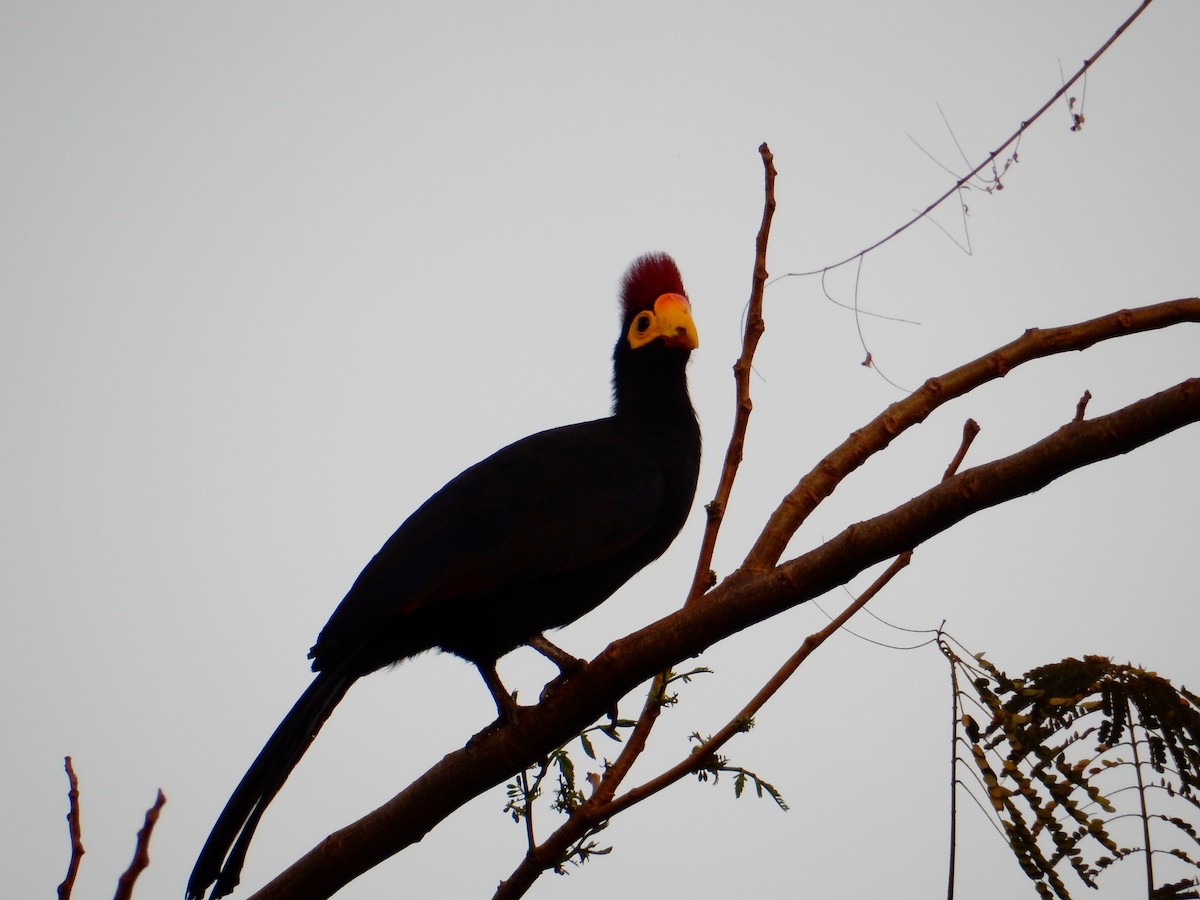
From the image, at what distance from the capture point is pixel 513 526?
317 cm

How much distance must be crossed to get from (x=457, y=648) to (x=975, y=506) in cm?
170

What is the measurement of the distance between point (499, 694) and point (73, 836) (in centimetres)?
167

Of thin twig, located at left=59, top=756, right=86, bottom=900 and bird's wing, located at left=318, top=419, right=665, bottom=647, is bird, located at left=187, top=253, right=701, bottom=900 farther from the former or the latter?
thin twig, located at left=59, top=756, right=86, bottom=900

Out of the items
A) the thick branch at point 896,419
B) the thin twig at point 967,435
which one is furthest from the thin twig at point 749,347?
the thin twig at point 967,435

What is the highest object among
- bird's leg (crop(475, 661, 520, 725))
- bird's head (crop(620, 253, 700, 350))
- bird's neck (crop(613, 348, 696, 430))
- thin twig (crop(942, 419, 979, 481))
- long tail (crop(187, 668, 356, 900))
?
bird's head (crop(620, 253, 700, 350))

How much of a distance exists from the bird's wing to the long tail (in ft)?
0.61

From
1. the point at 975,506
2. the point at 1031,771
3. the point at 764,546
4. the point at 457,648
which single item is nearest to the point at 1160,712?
the point at 1031,771

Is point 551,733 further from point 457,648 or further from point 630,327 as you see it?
point 630,327

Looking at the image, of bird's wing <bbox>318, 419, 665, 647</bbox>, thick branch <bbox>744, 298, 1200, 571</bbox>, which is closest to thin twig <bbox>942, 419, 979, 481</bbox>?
Answer: thick branch <bbox>744, 298, 1200, 571</bbox>

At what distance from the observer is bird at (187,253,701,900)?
2.63m

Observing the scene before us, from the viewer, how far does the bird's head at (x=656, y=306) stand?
4234mm

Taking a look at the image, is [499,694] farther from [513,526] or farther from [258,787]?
[258,787]

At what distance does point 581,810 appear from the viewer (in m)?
2.38

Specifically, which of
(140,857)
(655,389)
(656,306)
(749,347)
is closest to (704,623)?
(749,347)
